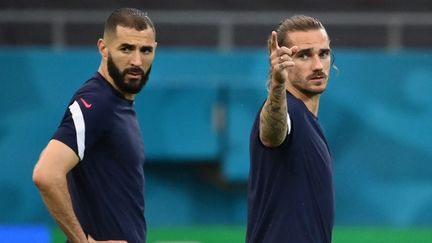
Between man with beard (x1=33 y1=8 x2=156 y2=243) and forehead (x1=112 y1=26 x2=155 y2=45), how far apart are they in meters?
0.06

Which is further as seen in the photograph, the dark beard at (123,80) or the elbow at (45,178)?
the dark beard at (123,80)

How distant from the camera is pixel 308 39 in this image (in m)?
5.84

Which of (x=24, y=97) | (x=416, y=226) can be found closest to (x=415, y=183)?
(x=416, y=226)

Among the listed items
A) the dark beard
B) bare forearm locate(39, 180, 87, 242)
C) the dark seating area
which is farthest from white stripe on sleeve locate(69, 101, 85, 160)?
the dark seating area

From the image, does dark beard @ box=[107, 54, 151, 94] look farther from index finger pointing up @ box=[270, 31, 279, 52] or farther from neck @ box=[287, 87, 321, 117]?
index finger pointing up @ box=[270, 31, 279, 52]

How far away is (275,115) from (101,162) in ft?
3.03

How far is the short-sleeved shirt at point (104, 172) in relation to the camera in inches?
224

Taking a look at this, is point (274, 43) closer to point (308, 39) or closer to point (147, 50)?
point (308, 39)

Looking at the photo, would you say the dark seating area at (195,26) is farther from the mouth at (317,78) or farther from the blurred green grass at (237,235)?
the mouth at (317,78)

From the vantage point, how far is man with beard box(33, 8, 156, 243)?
5.46m

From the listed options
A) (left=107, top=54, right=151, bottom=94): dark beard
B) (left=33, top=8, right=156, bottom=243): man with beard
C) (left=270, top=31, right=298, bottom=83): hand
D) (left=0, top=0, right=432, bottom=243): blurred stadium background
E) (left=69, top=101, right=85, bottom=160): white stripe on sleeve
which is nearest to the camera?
(left=270, top=31, right=298, bottom=83): hand

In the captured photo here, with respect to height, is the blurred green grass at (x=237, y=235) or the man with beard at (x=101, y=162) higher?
the man with beard at (x=101, y=162)

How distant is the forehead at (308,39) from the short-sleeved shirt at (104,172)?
34.1 inches

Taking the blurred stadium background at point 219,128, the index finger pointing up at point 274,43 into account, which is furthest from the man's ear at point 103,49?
the blurred stadium background at point 219,128
